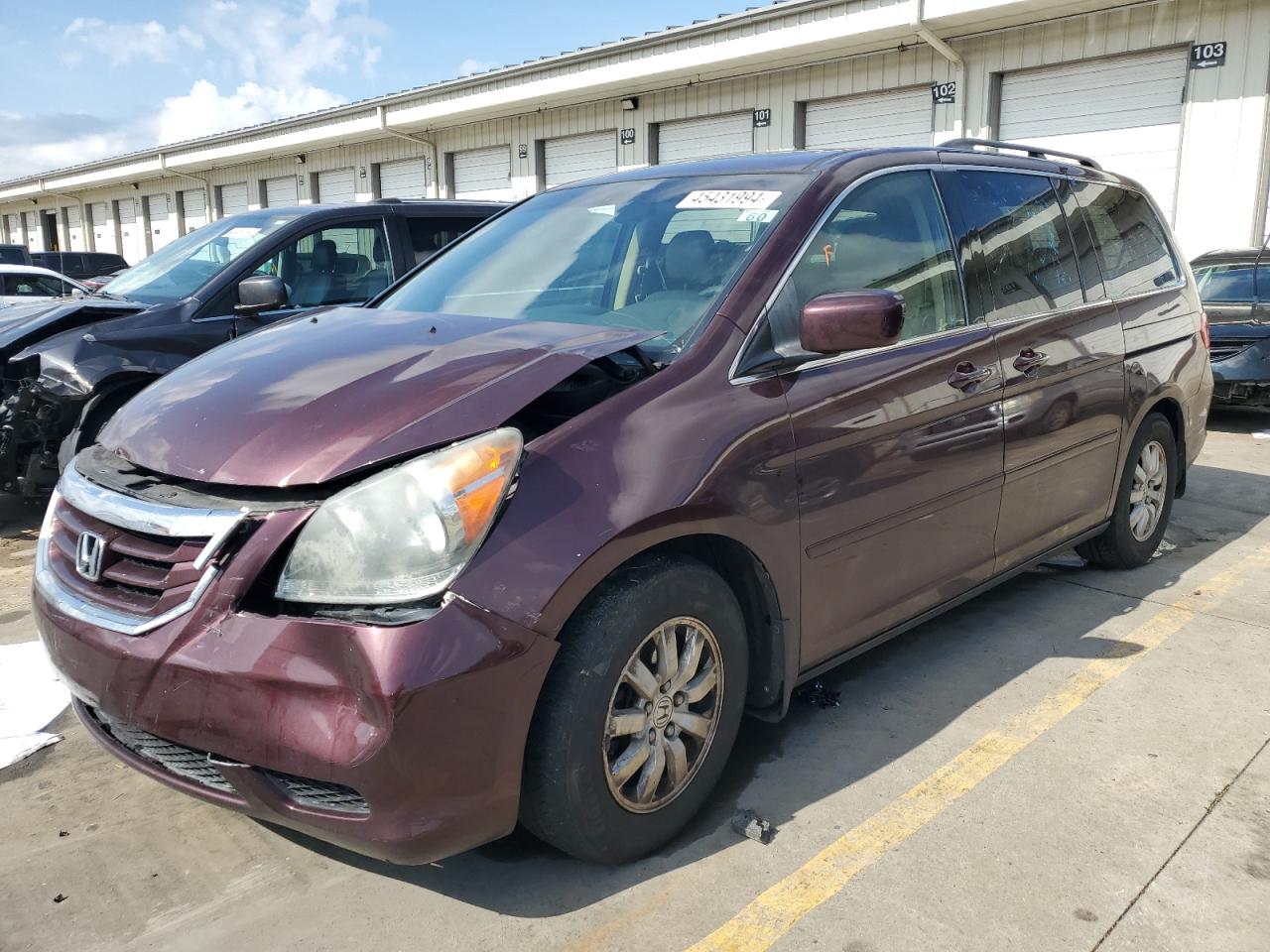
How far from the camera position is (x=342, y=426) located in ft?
7.54

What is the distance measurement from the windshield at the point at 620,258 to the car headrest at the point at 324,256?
106 inches

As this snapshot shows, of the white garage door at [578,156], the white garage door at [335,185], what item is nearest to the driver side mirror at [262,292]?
the white garage door at [578,156]

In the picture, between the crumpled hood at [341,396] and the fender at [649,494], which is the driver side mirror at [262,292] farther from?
→ the fender at [649,494]

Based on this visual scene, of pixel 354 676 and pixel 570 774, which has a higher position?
pixel 354 676

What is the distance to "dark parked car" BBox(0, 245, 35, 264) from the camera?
72.1ft

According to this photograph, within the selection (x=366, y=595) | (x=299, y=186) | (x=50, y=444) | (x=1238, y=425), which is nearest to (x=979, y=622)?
(x=366, y=595)

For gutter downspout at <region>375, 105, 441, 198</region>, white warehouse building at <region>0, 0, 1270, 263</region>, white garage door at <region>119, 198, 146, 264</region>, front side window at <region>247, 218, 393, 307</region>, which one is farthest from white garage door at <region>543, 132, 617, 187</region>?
white garage door at <region>119, 198, 146, 264</region>

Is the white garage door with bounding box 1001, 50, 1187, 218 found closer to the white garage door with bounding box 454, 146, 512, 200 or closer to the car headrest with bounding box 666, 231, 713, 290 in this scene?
the car headrest with bounding box 666, 231, 713, 290

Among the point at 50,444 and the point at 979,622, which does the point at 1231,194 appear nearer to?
the point at 979,622

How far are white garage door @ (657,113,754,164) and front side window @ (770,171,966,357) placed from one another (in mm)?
12584

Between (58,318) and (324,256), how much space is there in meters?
1.57

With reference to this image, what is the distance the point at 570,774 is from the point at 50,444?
465 centimetres

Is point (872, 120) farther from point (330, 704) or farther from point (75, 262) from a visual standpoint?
point (75, 262)

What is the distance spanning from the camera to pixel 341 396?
2438 millimetres
